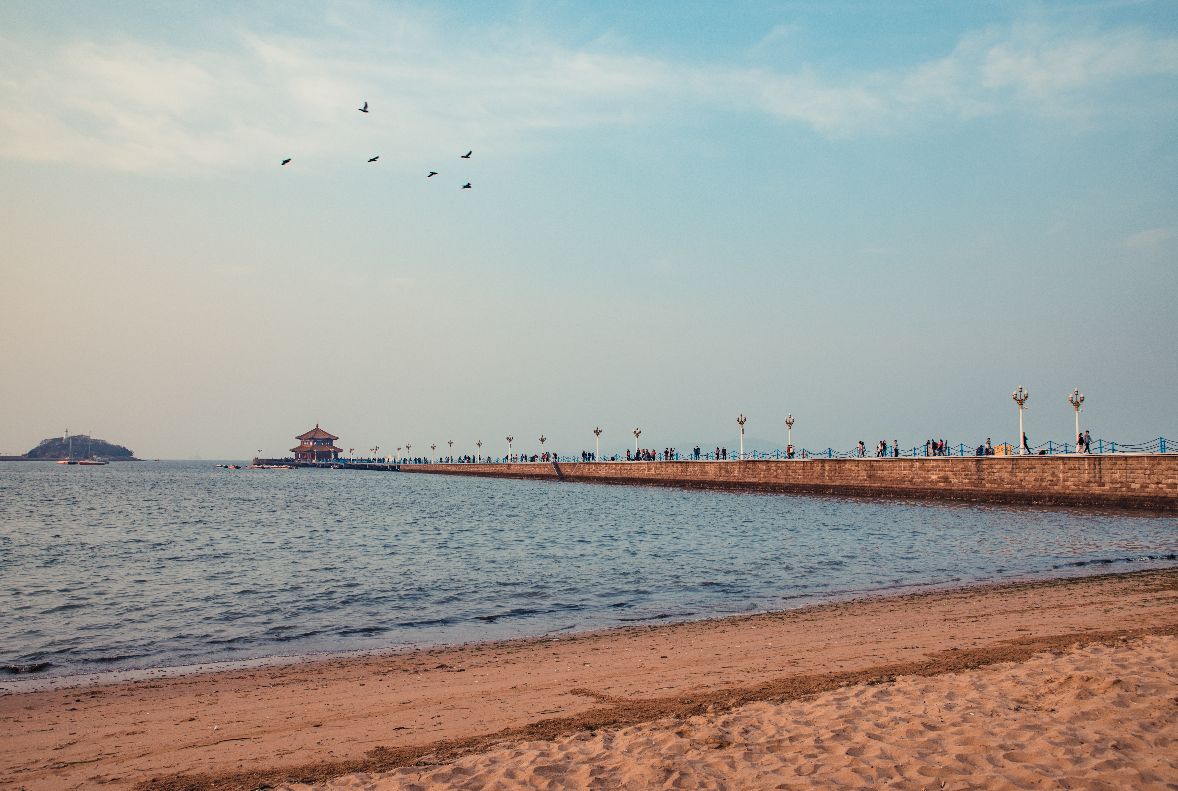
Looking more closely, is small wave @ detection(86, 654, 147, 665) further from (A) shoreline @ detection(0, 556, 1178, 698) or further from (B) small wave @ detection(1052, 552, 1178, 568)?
(B) small wave @ detection(1052, 552, 1178, 568)

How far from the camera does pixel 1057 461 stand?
132ft

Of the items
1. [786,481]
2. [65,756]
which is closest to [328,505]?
[786,481]

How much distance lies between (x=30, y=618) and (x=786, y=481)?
54.5m

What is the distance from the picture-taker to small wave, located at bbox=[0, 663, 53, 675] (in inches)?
436

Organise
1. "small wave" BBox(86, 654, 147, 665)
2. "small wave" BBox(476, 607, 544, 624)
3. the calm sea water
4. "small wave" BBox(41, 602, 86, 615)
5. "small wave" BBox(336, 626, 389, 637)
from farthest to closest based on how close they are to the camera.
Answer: "small wave" BBox(41, 602, 86, 615), "small wave" BBox(476, 607, 544, 624), the calm sea water, "small wave" BBox(336, 626, 389, 637), "small wave" BBox(86, 654, 147, 665)

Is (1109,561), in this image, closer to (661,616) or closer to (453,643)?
(661,616)

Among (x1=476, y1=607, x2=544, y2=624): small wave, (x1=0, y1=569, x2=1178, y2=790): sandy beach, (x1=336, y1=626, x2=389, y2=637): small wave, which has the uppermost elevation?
(x1=0, y1=569, x2=1178, y2=790): sandy beach

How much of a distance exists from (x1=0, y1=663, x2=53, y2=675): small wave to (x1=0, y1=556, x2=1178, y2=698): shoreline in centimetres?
13

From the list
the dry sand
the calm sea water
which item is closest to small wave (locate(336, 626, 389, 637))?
the calm sea water

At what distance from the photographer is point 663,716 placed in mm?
7453

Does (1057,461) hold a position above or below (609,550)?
above

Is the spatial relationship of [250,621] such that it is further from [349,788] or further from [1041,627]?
[1041,627]

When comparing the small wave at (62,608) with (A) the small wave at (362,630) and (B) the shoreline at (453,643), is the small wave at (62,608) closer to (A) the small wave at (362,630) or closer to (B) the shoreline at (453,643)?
A: (B) the shoreline at (453,643)

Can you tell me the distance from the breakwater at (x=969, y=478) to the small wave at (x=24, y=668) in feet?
132
